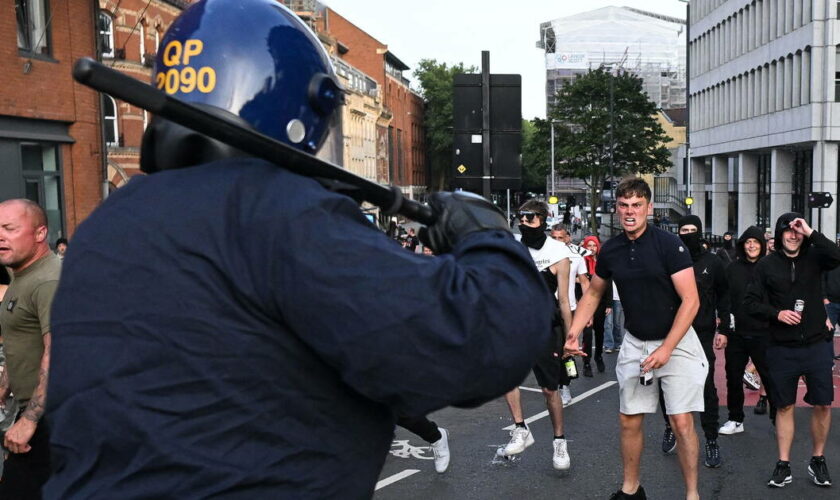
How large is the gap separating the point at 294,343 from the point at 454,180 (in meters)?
9.79

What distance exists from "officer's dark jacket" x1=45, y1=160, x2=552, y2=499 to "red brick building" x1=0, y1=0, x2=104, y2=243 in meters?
16.0

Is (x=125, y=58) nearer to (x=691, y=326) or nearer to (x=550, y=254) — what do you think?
(x=550, y=254)

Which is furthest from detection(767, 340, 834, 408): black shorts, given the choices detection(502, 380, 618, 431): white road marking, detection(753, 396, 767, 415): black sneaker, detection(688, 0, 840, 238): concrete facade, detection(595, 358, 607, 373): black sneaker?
detection(688, 0, 840, 238): concrete facade

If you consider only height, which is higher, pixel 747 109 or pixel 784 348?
pixel 747 109

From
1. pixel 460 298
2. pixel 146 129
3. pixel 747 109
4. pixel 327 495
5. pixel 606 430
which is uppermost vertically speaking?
pixel 747 109

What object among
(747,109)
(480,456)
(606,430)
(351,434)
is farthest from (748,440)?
(747,109)

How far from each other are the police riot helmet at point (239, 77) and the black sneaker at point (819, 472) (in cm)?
583

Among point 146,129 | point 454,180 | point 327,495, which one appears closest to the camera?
point 327,495

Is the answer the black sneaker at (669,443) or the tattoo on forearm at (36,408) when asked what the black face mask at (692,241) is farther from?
the tattoo on forearm at (36,408)

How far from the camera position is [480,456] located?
729 centimetres

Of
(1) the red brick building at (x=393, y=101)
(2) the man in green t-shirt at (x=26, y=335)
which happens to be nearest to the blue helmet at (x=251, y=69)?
(2) the man in green t-shirt at (x=26, y=335)

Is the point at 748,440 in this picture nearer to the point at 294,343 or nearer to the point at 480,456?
the point at 480,456

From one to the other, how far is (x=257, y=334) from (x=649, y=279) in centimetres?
466

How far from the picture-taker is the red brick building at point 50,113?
1590cm
